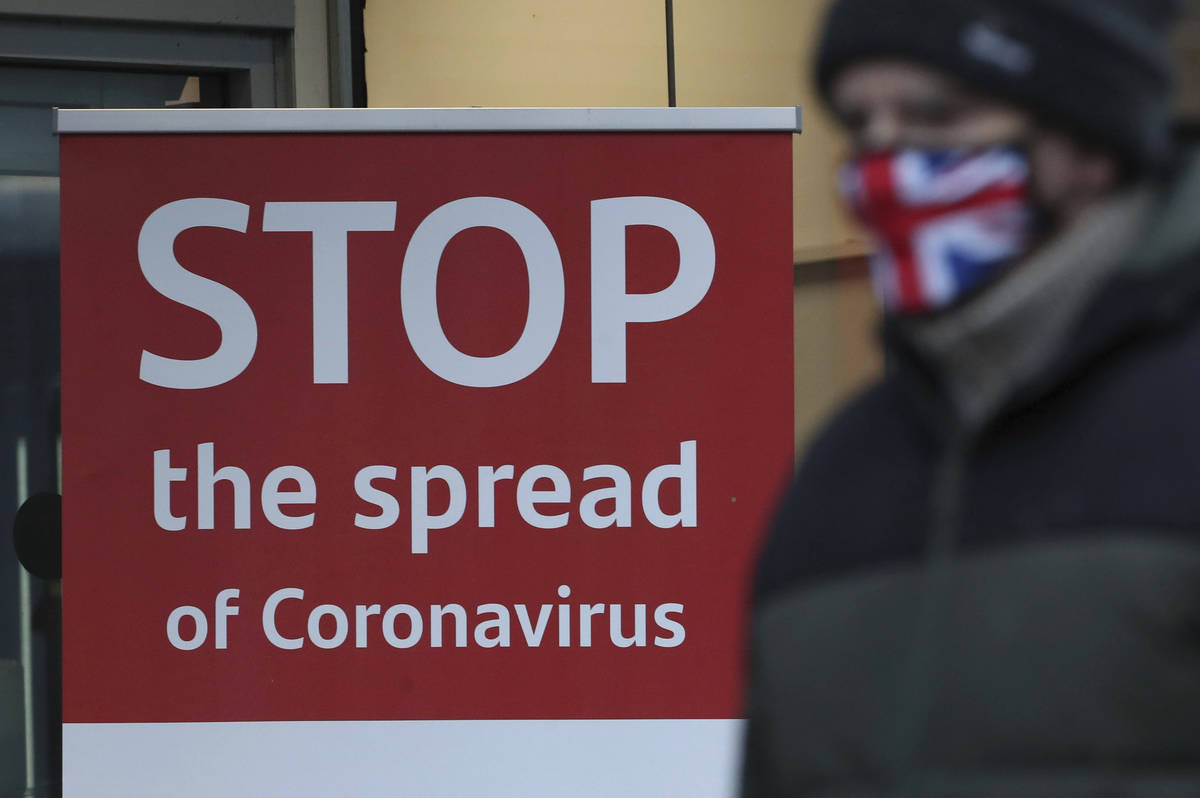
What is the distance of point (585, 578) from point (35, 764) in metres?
1.72

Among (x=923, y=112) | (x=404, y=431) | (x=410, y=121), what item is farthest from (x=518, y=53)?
(x=923, y=112)

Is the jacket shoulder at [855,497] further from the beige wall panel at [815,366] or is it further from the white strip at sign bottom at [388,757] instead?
the beige wall panel at [815,366]

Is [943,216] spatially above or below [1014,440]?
above

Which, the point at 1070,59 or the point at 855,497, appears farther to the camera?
the point at 855,497

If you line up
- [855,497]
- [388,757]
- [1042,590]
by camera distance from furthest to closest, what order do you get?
[388,757] < [855,497] < [1042,590]

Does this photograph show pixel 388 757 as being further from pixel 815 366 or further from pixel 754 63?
pixel 754 63

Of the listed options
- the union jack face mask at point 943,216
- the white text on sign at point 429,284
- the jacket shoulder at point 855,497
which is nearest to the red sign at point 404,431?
the white text on sign at point 429,284

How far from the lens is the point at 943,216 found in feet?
3.00

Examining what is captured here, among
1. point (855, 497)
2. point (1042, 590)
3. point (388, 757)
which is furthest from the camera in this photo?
point (388, 757)

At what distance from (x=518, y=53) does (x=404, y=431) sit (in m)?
1.77

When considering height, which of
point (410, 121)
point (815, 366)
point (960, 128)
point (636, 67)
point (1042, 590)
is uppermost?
point (636, 67)

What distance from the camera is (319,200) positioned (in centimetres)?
248

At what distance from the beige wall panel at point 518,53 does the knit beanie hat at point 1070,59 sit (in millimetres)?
3093

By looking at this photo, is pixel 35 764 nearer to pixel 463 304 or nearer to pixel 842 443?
pixel 463 304
